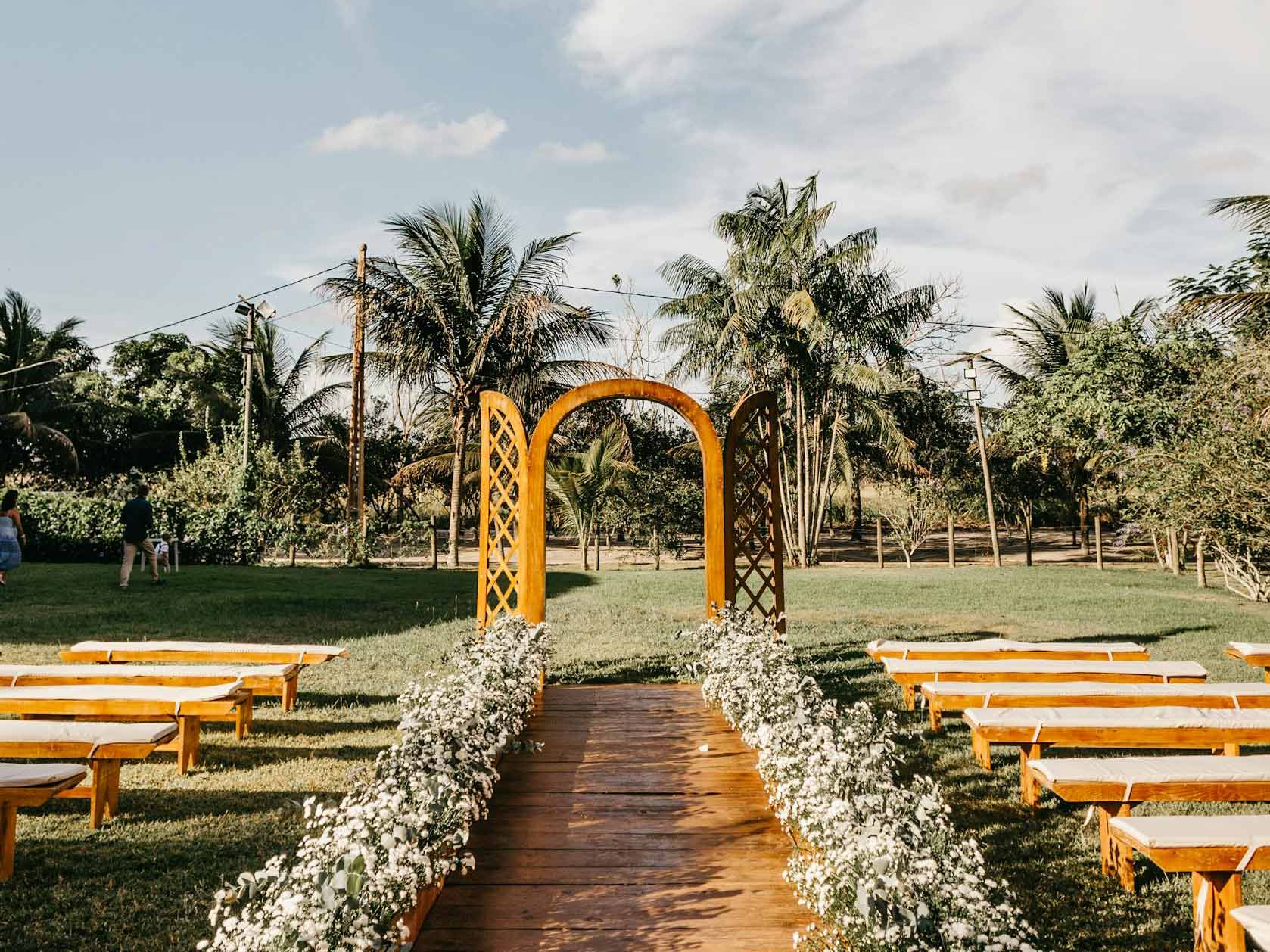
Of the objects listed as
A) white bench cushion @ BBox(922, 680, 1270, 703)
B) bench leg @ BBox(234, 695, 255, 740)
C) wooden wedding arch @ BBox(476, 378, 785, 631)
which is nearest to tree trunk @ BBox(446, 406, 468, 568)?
wooden wedding arch @ BBox(476, 378, 785, 631)

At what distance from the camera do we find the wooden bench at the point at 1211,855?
3.13m

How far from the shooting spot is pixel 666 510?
24.2 meters

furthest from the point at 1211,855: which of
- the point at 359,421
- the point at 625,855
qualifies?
the point at 359,421

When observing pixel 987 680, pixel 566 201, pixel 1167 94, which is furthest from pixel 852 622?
pixel 566 201

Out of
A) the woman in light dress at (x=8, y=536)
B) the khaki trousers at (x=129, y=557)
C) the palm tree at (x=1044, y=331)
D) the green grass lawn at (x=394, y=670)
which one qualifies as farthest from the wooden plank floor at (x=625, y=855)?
the palm tree at (x=1044, y=331)

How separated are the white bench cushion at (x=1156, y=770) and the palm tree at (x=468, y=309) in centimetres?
1638

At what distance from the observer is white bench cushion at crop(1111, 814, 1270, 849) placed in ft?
10.3

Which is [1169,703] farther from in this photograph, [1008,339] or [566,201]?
[1008,339]

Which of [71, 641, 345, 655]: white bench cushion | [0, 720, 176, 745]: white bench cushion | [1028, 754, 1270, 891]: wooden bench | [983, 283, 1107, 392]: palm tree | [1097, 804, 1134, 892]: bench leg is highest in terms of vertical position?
[983, 283, 1107, 392]: palm tree

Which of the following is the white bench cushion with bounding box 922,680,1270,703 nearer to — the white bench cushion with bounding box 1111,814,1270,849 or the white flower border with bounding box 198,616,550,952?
the white bench cushion with bounding box 1111,814,1270,849

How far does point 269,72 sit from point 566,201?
989cm

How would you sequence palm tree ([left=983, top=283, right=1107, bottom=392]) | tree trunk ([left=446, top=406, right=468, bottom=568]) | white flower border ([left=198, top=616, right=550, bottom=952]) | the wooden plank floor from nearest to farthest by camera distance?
white flower border ([left=198, top=616, right=550, bottom=952]) < the wooden plank floor < tree trunk ([left=446, top=406, right=468, bottom=568]) < palm tree ([left=983, top=283, right=1107, bottom=392])

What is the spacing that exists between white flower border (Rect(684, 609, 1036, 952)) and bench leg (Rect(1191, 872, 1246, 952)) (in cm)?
63

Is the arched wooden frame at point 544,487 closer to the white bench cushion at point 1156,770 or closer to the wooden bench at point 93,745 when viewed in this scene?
the wooden bench at point 93,745
